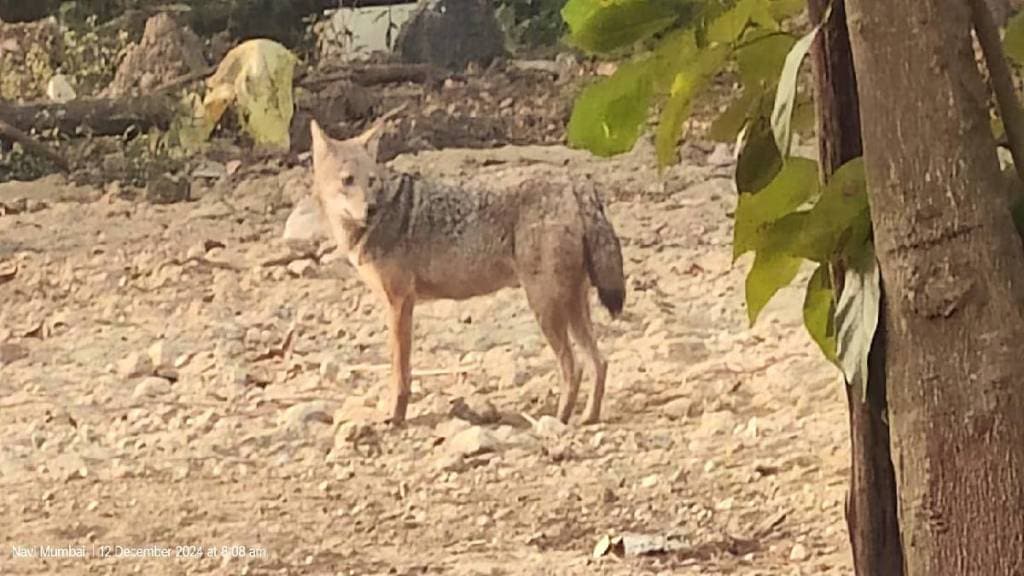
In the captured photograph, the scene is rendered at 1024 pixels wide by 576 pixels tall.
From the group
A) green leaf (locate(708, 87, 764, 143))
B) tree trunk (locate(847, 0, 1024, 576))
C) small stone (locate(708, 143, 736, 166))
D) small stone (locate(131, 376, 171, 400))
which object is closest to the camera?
tree trunk (locate(847, 0, 1024, 576))

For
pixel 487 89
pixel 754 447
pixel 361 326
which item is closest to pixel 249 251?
pixel 361 326

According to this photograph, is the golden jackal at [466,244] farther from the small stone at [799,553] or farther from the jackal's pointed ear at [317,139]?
the small stone at [799,553]

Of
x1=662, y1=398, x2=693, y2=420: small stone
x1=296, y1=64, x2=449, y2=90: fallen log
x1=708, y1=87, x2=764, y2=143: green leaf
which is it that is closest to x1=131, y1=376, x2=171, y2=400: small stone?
x1=296, y1=64, x2=449, y2=90: fallen log

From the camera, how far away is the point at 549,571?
0.90 metres

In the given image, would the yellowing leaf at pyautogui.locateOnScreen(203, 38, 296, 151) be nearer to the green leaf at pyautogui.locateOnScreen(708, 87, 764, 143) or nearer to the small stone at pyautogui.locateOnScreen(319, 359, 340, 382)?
the small stone at pyautogui.locateOnScreen(319, 359, 340, 382)

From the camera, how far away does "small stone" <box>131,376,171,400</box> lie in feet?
3.04

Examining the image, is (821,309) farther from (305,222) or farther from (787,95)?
(305,222)

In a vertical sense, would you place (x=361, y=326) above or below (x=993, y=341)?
above

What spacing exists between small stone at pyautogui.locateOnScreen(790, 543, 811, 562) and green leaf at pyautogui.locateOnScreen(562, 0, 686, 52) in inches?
24.0

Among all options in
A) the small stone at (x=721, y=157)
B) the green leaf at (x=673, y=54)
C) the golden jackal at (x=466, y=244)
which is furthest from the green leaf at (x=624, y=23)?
the golden jackal at (x=466, y=244)

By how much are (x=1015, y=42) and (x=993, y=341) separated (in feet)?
0.31

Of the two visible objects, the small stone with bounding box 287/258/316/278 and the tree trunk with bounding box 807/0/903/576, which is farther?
the small stone with bounding box 287/258/316/278

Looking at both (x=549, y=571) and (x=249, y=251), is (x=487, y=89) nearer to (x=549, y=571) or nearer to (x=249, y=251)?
(x=249, y=251)

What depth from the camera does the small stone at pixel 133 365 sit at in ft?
3.07
